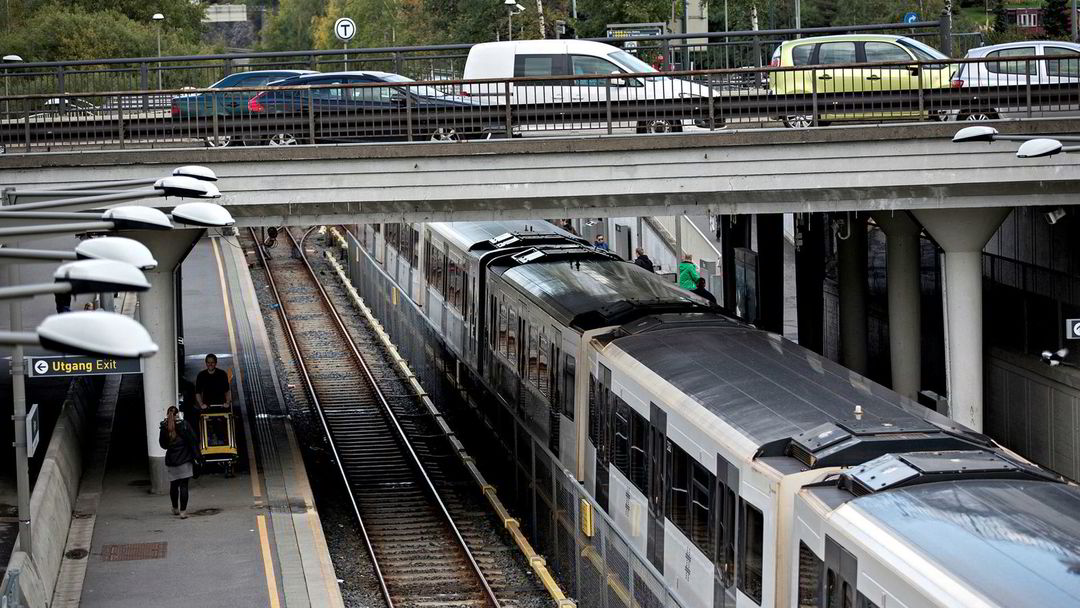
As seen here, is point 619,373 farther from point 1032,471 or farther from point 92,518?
point 92,518

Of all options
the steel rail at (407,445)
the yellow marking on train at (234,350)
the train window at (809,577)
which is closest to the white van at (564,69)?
the steel rail at (407,445)

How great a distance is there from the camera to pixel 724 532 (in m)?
10.7

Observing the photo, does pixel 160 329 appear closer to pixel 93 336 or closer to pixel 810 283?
pixel 810 283

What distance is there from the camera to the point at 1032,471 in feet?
30.7

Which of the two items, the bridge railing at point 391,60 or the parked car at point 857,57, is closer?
the bridge railing at point 391,60

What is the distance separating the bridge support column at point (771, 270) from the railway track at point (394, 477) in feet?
19.9

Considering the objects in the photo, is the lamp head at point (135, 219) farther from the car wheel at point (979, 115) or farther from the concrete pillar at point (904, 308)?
the concrete pillar at point (904, 308)

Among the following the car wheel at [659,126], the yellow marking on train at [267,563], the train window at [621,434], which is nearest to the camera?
the train window at [621,434]

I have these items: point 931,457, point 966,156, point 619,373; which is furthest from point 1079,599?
point 966,156

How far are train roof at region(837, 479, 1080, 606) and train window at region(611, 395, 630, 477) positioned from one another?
4883mm

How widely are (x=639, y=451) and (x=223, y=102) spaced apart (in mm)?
8594

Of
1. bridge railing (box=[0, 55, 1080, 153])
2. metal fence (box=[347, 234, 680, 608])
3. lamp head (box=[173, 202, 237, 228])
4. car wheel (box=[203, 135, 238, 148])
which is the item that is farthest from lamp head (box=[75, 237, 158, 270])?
car wheel (box=[203, 135, 238, 148])

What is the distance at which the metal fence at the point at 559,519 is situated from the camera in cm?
1195

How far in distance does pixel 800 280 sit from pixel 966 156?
310 inches
